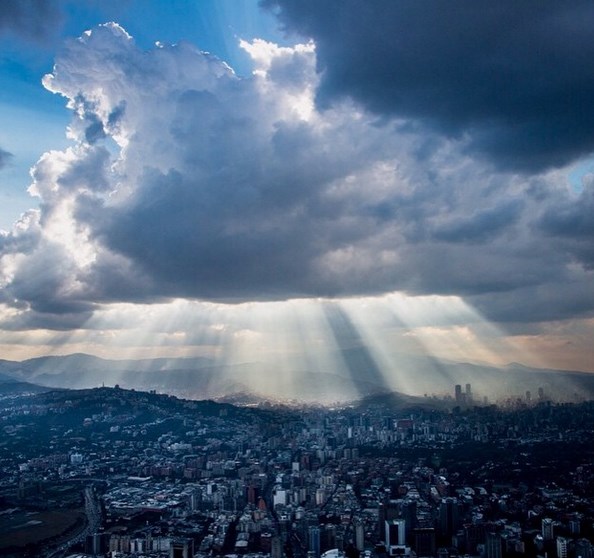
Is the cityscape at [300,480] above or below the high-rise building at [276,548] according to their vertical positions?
above

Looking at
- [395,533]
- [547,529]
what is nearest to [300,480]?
[395,533]

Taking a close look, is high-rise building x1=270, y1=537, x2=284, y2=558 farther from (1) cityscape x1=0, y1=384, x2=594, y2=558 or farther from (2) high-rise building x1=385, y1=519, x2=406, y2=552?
(2) high-rise building x1=385, y1=519, x2=406, y2=552

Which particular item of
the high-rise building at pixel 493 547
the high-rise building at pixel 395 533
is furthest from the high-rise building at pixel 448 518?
the high-rise building at pixel 493 547

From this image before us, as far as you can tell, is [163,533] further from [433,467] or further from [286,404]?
[286,404]

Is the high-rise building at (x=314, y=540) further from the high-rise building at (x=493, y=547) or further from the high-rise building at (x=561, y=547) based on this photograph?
the high-rise building at (x=561, y=547)

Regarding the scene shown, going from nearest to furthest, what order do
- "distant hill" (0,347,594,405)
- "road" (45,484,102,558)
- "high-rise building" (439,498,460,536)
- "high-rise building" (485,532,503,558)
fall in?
"high-rise building" (485,532,503,558)
"road" (45,484,102,558)
"high-rise building" (439,498,460,536)
"distant hill" (0,347,594,405)

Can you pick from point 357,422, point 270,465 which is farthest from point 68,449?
point 357,422

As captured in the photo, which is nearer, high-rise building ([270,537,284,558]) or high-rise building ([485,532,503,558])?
high-rise building ([485,532,503,558])

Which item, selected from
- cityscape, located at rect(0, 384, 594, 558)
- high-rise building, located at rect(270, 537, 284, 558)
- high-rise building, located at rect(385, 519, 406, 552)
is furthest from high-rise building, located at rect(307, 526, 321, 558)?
high-rise building, located at rect(385, 519, 406, 552)

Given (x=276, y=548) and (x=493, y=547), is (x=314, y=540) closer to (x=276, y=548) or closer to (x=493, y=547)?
(x=276, y=548)
